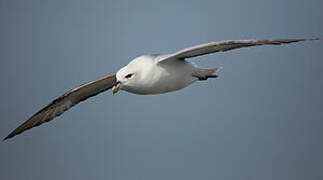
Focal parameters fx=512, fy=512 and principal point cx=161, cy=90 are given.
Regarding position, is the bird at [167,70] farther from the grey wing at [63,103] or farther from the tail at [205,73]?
the grey wing at [63,103]

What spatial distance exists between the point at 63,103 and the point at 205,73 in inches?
105

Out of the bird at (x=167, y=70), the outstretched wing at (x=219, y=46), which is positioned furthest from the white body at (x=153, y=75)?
the outstretched wing at (x=219, y=46)

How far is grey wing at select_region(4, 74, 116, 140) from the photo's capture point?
8312 millimetres

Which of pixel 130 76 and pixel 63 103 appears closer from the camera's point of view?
pixel 130 76

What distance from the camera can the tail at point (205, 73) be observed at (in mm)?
7189

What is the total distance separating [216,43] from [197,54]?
1.35 feet

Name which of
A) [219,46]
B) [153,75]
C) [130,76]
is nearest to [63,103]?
[130,76]

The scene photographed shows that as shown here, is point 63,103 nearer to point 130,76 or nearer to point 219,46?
point 130,76

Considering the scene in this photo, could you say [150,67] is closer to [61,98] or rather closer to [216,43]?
[216,43]

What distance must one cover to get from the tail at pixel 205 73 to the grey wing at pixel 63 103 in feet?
5.35

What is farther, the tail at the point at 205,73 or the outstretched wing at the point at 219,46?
the tail at the point at 205,73

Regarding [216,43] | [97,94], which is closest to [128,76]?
[216,43]

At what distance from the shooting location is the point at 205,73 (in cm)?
744

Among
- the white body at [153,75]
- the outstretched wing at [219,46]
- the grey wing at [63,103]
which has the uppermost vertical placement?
the outstretched wing at [219,46]
